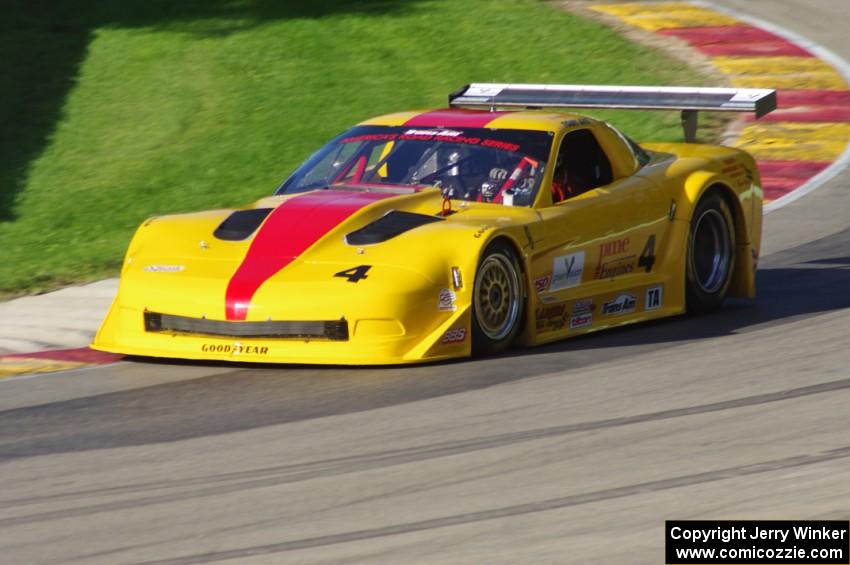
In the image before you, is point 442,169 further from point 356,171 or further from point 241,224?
point 241,224

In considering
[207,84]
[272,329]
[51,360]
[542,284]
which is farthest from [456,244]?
[207,84]

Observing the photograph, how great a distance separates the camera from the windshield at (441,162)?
903 cm

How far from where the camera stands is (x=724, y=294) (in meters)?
10.2

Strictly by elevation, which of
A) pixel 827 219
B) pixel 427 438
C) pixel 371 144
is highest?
pixel 371 144

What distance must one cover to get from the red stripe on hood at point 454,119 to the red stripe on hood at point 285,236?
2.73ft

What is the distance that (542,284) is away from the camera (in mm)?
8633

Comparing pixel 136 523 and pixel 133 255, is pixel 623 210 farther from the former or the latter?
pixel 136 523

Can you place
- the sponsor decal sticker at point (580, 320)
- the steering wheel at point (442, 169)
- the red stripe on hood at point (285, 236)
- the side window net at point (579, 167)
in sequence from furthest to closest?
the side window net at point (579, 167)
the steering wheel at point (442, 169)
the sponsor decal sticker at point (580, 320)
the red stripe on hood at point (285, 236)

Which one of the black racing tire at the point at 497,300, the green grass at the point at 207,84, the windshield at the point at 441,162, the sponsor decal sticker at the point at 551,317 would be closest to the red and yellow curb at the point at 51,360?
the windshield at the point at 441,162

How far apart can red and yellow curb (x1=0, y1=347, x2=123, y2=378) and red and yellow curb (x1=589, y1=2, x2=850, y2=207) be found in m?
7.18

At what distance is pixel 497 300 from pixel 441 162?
115 centimetres

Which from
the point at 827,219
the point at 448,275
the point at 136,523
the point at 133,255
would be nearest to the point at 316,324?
the point at 448,275

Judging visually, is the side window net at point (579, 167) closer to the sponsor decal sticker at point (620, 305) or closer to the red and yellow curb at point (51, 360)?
the sponsor decal sticker at point (620, 305)

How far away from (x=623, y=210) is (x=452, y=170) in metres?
1.04
